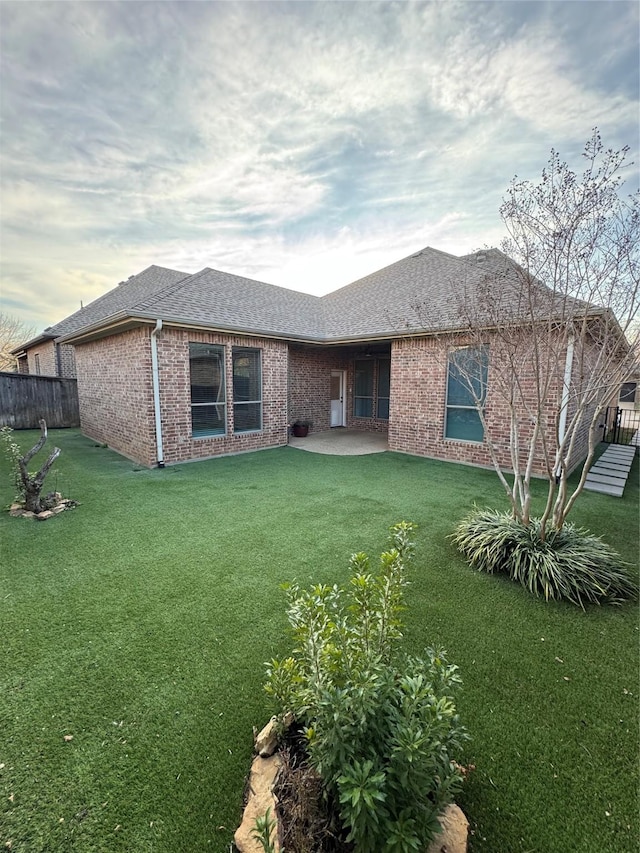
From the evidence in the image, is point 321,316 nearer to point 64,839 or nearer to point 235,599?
point 235,599

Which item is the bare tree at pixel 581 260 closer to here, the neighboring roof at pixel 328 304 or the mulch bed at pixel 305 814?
the neighboring roof at pixel 328 304

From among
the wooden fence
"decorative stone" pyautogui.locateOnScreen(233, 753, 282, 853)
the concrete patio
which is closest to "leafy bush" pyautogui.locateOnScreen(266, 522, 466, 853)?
"decorative stone" pyautogui.locateOnScreen(233, 753, 282, 853)

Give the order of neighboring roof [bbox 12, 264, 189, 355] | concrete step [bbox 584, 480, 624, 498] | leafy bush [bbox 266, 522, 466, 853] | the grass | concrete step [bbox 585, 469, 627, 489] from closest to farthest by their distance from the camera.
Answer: leafy bush [bbox 266, 522, 466, 853] → the grass → concrete step [bbox 584, 480, 624, 498] → concrete step [bbox 585, 469, 627, 489] → neighboring roof [bbox 12, 264, 189, 355]

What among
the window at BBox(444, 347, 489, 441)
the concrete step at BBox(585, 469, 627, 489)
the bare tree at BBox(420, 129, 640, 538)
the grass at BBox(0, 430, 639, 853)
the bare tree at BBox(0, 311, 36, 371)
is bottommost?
the grass at BBox(0, 430, 639, 853)

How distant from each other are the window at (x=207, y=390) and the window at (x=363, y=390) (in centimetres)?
587

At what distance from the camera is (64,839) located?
150 centimetres

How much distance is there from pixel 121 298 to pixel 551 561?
16.2 metres

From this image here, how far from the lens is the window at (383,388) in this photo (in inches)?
489

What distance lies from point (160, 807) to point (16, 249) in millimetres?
14758

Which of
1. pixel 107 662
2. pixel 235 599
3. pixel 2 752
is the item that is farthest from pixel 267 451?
pixel 2 752

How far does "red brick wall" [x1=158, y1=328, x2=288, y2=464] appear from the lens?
7688 millimetres

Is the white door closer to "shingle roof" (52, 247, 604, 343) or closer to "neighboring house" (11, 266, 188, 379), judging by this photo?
"shingle roof" (52, 247, 604, 343)

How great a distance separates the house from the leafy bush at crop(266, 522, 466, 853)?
17.7 feet

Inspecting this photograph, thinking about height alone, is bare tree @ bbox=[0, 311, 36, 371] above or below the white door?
above
